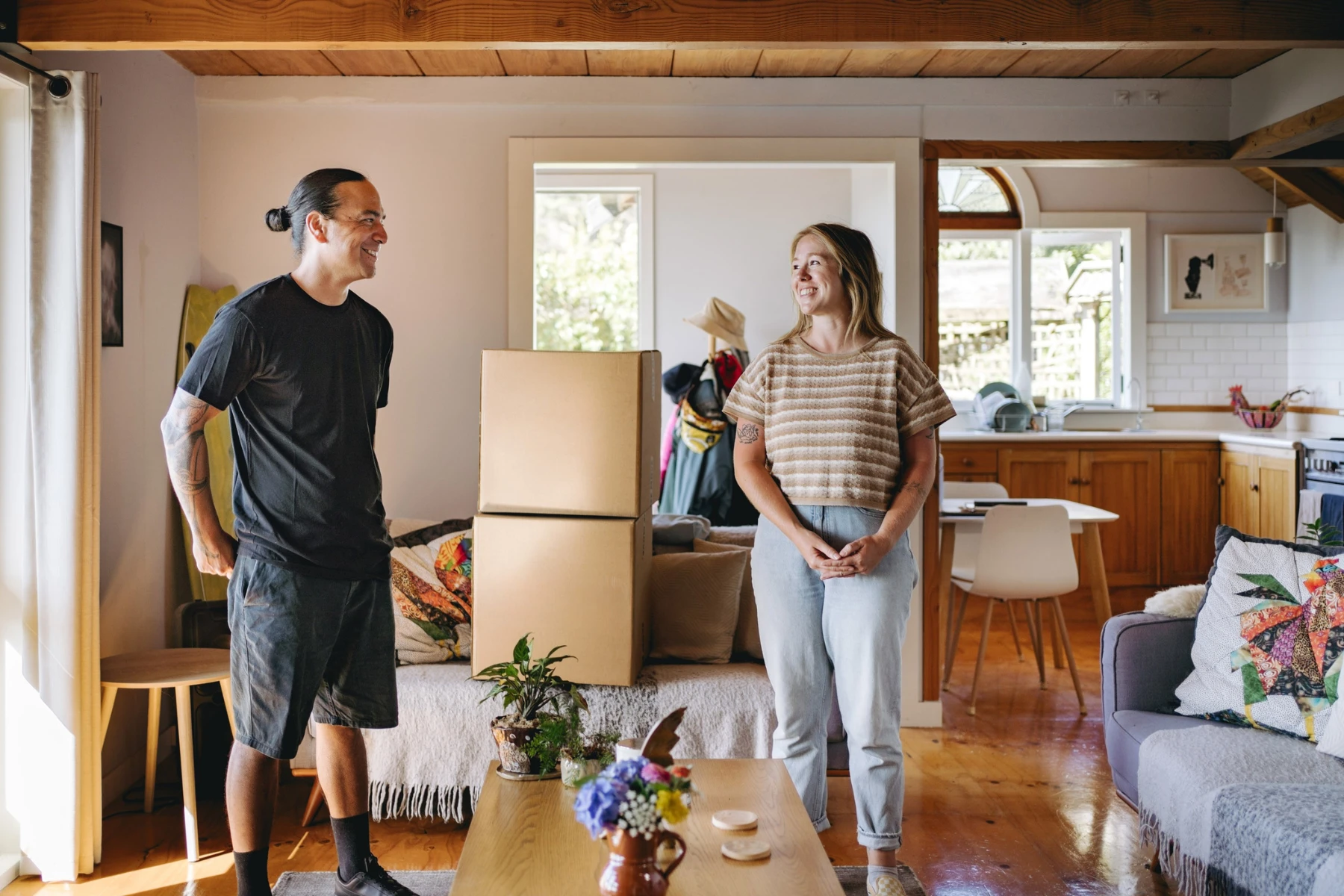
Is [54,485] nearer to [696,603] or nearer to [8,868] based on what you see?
[8,868]

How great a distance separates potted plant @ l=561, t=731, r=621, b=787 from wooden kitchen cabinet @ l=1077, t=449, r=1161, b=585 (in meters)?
4.54

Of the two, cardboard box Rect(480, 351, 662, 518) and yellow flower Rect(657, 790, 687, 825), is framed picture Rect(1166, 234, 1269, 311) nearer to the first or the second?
cardboard box Rect(480, 351, 662, 518)

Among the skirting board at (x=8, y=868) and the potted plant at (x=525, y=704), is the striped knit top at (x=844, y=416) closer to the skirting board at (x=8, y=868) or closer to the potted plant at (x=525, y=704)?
the potted plant at (x=525, y=704)

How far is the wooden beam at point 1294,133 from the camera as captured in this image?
3535mm

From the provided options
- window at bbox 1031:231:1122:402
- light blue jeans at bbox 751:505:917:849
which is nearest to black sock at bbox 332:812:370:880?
light blue jeans at bbox 751:505:917:849

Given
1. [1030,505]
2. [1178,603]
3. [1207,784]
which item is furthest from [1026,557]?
[1207,784]

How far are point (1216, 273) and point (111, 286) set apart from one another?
19.3 feet

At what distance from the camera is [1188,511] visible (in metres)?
6.25

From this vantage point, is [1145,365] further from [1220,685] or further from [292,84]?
[292,84]

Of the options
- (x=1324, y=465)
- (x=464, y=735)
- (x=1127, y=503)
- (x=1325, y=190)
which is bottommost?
(x=464, y=735)

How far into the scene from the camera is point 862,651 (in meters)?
2.41

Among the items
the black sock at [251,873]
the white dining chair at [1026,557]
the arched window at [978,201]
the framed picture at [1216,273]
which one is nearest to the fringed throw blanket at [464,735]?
the black sock at [251,873]

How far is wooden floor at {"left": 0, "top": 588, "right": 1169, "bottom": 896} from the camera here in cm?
271

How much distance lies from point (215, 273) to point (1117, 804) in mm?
3355
